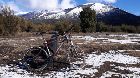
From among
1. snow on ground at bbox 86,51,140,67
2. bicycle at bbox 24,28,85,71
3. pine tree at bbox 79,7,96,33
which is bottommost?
snow on ground at bbox 86,51,140,67

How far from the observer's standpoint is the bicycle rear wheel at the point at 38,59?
15.9m

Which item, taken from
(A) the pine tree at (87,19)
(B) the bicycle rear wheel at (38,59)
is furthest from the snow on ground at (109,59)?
(A) the pine tree at (87,19)

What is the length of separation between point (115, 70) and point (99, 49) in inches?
238

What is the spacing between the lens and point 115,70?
1594 centimetres

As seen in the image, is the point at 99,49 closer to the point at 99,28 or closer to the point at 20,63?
the point at 20,63

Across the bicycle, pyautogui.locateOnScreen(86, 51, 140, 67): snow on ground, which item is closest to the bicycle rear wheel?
the bicycle

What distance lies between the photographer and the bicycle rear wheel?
15.9m

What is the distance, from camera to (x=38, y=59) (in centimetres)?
1598

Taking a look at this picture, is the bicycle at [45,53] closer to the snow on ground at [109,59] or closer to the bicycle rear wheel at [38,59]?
the bicycle rear wheel at [38,59]

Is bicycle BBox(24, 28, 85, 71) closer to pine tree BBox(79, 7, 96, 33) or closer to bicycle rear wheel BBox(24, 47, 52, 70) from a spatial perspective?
bicycle rear wheel BBox(24, 47, 52, 70)

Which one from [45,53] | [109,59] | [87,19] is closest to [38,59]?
[45,53]

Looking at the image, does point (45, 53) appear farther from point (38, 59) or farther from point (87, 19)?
point (87, 19)

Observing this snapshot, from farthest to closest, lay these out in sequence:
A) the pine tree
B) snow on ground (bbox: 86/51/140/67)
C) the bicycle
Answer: the pine tree < snow on ground (bbox: 86/51/140/67) < the bicycle

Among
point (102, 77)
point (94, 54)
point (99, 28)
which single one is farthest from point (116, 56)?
point (99, 28)
